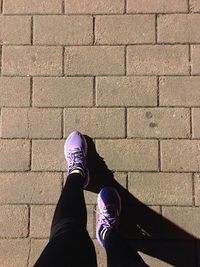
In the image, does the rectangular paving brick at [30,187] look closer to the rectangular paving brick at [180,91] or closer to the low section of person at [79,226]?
the low section of person at [79,226]

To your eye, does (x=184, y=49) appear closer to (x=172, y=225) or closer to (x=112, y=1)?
(x=112, y=1)

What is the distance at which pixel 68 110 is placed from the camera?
11.8 feet

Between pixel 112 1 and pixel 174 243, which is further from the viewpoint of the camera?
pixel 112 1

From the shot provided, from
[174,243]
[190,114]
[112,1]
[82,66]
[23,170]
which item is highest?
[112,1]

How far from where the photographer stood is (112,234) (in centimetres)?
335

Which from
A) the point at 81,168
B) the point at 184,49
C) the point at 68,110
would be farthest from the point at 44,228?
the point at 184,49

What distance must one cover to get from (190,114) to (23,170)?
3.88ft

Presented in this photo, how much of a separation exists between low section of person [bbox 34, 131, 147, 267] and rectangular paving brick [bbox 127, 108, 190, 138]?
360mm

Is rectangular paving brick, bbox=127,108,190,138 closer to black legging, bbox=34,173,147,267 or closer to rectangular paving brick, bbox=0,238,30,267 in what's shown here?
black legging, bbox=34,173,147,267

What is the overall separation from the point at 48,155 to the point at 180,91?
3.24 ft

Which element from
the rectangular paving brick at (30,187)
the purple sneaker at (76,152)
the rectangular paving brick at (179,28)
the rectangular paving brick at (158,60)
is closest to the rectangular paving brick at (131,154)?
the purple sneaker at (76,152)

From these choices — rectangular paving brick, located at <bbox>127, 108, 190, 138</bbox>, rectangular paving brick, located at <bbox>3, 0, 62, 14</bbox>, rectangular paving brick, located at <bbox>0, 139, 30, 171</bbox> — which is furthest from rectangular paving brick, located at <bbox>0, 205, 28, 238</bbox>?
rectangular paving brick, located at <bbox>3, 0, 62, 14</bbox>

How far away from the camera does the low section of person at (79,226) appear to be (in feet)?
9.70

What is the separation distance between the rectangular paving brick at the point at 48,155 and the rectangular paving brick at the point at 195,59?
102cm
